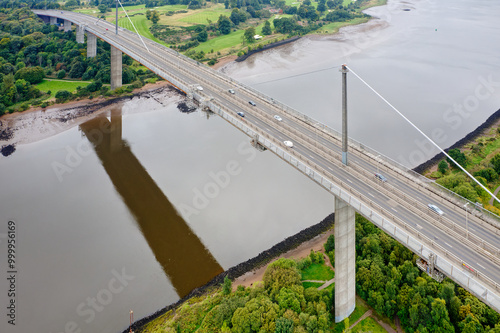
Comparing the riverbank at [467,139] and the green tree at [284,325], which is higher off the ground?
the riverbank at [467,139]

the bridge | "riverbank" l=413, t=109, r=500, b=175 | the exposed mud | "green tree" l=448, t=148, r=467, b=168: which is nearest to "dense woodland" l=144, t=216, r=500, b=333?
the bridge

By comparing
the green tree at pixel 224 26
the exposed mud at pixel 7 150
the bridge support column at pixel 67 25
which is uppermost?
the green tree at pixel 224 26

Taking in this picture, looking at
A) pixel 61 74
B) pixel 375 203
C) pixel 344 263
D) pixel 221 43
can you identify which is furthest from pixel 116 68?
pixel 375 203

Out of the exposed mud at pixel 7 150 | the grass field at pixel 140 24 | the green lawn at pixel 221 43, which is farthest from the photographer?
the grass field at pixel 140 24

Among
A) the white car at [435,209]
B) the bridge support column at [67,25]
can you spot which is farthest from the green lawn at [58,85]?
the white car at [435,209]

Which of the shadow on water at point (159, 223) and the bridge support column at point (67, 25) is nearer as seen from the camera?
the shadow on water at point (159, 223)

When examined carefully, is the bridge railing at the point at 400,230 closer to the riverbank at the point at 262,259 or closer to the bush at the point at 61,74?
the riverbank at the point at 262,259

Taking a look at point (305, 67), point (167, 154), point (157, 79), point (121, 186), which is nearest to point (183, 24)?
point (157, 79)
